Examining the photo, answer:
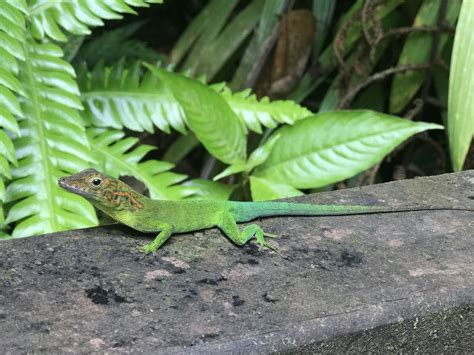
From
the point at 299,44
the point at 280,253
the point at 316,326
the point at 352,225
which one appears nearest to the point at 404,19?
the point at 299,44

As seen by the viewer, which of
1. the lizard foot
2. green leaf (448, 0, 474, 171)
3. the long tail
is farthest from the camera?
green leaf (448, 0, 474, 171)

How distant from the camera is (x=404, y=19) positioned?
4613 millimetres

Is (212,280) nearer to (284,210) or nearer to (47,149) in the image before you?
(284,210)

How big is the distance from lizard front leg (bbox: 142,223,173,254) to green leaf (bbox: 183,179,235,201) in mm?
1171

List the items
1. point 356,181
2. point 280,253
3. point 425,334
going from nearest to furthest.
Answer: point 425,334, point 280,253, point 356,181

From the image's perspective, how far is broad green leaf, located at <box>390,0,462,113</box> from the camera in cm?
413

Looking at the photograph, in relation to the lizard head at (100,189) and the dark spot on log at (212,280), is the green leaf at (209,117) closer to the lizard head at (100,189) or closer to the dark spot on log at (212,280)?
the lizard head at (100,189)

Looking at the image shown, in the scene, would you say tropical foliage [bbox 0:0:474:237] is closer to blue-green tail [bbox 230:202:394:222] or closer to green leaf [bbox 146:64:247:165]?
green leaf [bbox 146:64:247:165]

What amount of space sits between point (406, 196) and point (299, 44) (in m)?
2.08

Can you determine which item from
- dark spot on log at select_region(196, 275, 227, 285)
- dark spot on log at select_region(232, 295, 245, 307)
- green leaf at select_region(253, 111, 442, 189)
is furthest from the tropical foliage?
dark spot on log at select_region(232, 295, 245, 307)

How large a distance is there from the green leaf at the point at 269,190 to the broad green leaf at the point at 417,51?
48.6 inches

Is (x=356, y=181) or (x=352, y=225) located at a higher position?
(x=352, y=225)

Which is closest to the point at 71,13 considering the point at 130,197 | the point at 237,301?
the point at 130,197

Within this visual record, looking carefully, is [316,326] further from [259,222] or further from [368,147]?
[368,147]
